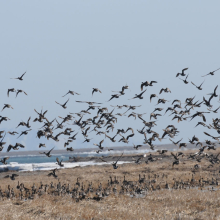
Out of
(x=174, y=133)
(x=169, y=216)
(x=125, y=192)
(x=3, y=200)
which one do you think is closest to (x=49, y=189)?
(x=3, y=200)

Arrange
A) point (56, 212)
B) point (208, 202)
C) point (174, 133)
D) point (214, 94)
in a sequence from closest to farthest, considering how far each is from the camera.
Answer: point (56, 212)
point (208, 202)
point (214, 94)
point (174, 133)

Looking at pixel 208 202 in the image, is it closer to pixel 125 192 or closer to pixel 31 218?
pixel 125 192

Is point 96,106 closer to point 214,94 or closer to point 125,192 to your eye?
point 125,192

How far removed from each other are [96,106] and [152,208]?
11.6m

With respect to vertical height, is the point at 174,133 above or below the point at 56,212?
above

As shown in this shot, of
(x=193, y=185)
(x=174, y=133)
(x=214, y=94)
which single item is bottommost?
(x=193, y=185)

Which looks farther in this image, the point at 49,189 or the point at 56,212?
the point at 49,189

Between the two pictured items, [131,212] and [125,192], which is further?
[125,192]

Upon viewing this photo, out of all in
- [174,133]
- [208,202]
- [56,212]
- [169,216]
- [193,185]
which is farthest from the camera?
[193,185]

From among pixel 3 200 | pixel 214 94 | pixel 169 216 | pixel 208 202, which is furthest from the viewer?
pixel 3 200

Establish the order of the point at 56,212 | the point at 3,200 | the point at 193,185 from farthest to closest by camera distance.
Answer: the point at 193,185, the point at 3,200, the point at 56,212

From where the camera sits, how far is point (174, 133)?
92.8ft

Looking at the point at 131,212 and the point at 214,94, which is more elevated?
the point at 214,94

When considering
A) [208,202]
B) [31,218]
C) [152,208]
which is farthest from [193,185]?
[31,218]
